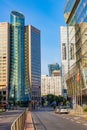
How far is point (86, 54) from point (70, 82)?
28.1 meters

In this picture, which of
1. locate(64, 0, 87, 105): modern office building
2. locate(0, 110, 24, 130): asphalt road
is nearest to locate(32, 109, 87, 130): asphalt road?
locate(0, 110, 24, 130): asphalt road

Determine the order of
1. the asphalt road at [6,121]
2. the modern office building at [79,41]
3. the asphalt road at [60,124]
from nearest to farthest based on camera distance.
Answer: the asphalt road at [60,124]
the asphalt road at [6,121]
the modern office building at [79,41]

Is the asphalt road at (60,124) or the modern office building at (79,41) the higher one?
the modern office building at (79,41)

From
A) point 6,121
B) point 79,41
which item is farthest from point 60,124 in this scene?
point 79,41

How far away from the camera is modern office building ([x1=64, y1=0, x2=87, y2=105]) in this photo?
82.5 meters

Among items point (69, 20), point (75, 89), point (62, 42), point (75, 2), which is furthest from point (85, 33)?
point (62, 42)

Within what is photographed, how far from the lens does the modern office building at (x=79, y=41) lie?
82500 millimetres

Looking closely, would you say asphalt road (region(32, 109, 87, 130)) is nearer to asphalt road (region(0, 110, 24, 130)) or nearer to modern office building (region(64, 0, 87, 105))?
asphalt road (region(0, 110, 24, 130))

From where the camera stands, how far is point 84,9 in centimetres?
8212

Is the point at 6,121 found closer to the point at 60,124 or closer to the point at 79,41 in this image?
the point at 60,124

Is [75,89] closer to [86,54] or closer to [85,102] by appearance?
[85,102]

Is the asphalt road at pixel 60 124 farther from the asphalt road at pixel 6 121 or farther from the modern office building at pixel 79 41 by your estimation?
the modern office building at pixel 79 41

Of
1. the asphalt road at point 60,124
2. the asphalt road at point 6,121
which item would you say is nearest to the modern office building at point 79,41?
the asphalt road at point 6,121

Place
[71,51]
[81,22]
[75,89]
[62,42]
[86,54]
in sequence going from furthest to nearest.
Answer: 1. [62,42]
2. [71,51]
3. [75,89]
4. [81,22]
5. [86,54]
